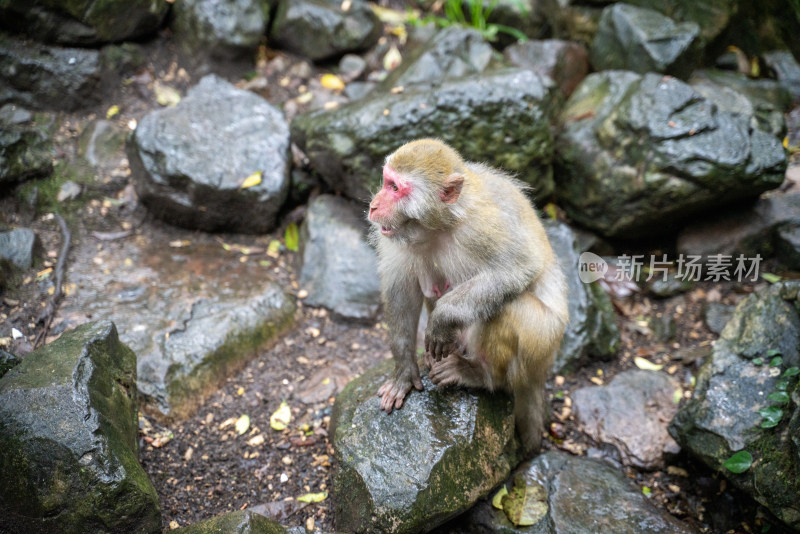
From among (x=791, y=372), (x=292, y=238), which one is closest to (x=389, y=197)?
(x=791, y=372)

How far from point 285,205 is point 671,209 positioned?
386cm

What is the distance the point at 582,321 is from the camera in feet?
17.5

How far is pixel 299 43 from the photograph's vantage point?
7625mm

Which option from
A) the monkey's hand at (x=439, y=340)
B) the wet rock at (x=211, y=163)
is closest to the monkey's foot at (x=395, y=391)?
the monkey's hand at (x=439, y=340)

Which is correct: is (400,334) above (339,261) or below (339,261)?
above

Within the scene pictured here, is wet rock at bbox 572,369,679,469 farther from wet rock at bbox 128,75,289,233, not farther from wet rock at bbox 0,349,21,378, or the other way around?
wet rock at bbox 0,349,21,378

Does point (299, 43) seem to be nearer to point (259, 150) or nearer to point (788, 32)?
point (259, 150)

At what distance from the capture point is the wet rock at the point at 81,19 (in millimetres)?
6141

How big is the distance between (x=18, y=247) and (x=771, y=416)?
5817 mm

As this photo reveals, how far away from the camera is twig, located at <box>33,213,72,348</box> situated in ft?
15.4

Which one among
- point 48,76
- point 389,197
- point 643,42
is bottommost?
point 48,76

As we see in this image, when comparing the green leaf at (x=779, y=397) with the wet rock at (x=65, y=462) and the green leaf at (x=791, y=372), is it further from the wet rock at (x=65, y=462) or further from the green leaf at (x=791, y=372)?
the wet rock at (x=65, y=462)

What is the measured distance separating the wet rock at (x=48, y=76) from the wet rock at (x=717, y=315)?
21.9 ft

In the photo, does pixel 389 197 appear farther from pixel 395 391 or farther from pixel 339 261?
pixel 339 261
